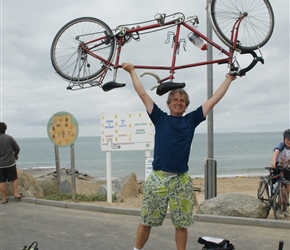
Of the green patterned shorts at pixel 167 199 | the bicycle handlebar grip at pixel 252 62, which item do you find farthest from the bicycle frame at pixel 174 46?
the green patterned shorts at pixel 167 199

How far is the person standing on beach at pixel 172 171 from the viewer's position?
3.46 m

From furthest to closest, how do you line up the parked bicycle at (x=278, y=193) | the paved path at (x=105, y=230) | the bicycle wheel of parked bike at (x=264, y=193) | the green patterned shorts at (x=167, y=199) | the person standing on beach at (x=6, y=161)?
the person standing on beach at (x=6, y=161) < the bicycle wheel of parked bike at (x=264, y=193) < the parked bicycle at (x=278, y=193) < the paved path at (x=105, y=230) < the green patterned shorts at (x=167, y=199)

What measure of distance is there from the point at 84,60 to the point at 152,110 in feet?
5.45

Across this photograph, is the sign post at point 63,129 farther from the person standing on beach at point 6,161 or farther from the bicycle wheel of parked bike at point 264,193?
the bicycle wheel of parked bike at point 264,193

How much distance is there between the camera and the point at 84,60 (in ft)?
15.9

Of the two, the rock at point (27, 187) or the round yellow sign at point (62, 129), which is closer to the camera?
the rock at point (27, 187)

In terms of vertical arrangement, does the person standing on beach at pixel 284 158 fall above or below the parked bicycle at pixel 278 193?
above

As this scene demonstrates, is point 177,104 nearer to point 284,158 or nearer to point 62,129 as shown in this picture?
point 284,158

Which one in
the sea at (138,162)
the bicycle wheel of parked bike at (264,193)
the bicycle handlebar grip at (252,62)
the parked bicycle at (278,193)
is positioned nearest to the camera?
the bicycle handlebar grip at (252,62)

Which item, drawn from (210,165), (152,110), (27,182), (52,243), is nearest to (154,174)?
(152,110)

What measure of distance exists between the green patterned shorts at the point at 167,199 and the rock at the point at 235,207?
3358 millimetres

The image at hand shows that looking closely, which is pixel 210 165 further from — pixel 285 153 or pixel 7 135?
pixel 7 135

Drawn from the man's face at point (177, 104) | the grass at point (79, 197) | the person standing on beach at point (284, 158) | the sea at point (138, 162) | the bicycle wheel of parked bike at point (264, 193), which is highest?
the man's face at point (177, 104)

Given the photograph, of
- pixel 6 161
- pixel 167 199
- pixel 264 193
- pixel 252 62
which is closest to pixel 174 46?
pixel 252 62
